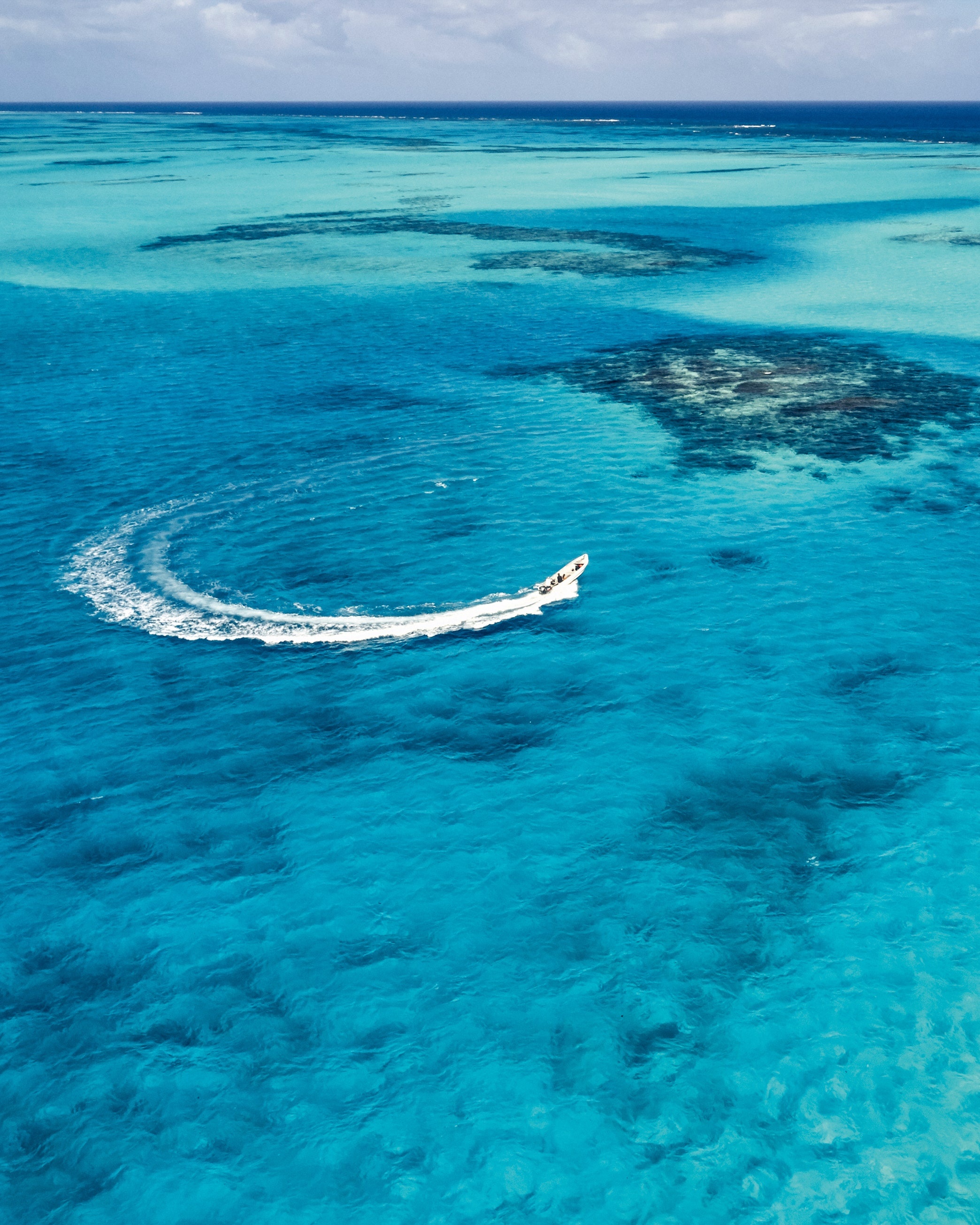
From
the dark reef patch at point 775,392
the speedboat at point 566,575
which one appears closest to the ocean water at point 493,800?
the dark reef patch at point 775,392

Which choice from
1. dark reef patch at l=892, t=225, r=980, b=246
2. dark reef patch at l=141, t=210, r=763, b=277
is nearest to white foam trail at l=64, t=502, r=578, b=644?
dark reef patch at l=141, t=210, r=763, b=277

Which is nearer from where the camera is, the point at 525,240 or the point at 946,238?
the point at 946,238

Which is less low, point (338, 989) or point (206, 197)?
point (206, 197)

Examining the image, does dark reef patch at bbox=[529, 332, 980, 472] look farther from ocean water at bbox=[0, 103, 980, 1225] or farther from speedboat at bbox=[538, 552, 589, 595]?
speedboat at bbox=[538, 552, 589, 595]

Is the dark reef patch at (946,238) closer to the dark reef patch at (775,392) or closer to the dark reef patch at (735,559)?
the dark reef patch at (775,392)

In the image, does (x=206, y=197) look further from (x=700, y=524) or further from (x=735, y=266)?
(x=700, y=524)

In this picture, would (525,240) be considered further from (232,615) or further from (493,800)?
(493,800)

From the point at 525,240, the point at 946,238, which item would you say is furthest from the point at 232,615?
the point at 946,238

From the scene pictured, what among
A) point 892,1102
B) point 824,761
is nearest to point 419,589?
point 824,761
